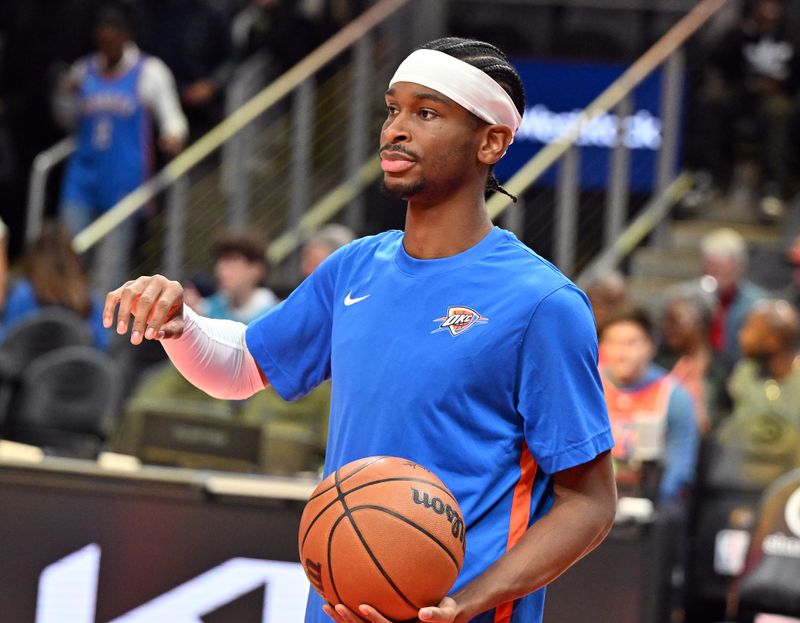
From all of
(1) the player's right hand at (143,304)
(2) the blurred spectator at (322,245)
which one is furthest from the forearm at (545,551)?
(2) the blurred spectator at (322,245)

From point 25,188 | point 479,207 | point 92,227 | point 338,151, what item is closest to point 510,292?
point 479,207

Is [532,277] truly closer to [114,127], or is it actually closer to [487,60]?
[487,60]

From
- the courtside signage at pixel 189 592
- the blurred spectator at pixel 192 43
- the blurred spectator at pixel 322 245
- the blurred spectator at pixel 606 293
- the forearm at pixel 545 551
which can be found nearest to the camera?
the forearm at pixel 545 551

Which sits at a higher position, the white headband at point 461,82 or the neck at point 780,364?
the white headband at point 461,82

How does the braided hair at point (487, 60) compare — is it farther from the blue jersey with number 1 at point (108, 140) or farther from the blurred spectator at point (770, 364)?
the blue jersey with number 1 at point (108, 140)

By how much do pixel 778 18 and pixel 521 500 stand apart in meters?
9.75

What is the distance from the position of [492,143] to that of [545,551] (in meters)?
0.79

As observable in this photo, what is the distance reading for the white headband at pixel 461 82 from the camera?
290 cm

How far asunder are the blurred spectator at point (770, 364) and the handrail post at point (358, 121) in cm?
397

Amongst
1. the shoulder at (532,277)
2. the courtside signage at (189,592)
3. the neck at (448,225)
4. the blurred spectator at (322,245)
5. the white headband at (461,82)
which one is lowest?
the courtside signage at (189,592)

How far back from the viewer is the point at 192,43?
12.5m

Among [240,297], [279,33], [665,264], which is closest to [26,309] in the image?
[240,297]

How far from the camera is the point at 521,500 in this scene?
2898 millimetres

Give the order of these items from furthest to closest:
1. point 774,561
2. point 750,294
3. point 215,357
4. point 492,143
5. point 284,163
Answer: point 284,163, point 750,294, point 774,561, point 215,357, point 492,143
